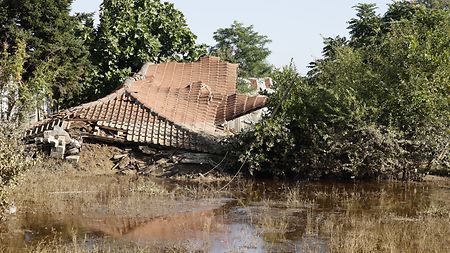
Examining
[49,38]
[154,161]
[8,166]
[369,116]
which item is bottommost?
[8,166]

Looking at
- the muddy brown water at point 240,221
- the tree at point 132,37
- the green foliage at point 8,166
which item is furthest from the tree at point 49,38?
the green foliage at point 8,166

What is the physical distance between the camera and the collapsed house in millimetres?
18406

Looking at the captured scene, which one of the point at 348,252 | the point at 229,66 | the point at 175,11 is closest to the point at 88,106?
the point at 229,66

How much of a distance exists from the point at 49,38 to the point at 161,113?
19.6 feet

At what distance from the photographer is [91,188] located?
50.0 ft

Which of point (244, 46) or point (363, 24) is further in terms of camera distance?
point (244, 46)

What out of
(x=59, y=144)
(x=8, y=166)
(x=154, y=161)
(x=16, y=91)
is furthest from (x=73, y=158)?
(x=8, y=166)

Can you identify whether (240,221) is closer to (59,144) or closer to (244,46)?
(59,144)

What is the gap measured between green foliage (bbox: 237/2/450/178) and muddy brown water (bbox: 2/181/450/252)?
1099mm

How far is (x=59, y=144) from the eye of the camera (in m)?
17.4

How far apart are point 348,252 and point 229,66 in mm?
16101

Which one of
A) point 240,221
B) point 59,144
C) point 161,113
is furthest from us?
point 161,113

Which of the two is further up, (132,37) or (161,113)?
(132,37)

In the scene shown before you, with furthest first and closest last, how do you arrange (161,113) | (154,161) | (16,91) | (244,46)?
(244,46) < (161,113) < (154,161) < (16,91)
